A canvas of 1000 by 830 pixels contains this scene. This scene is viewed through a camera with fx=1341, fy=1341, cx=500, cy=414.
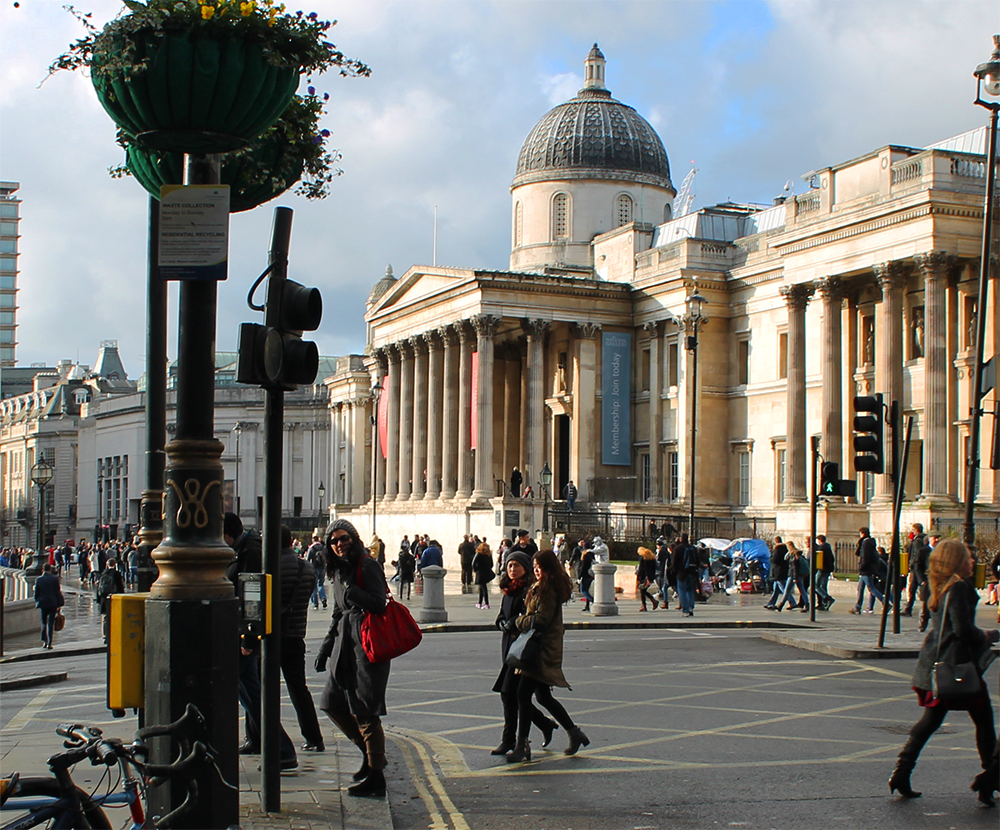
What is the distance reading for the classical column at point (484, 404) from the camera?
181 feet

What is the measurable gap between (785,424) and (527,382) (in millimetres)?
11712

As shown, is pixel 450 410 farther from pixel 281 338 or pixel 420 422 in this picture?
pixel 281 338

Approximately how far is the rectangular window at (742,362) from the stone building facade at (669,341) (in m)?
0.08

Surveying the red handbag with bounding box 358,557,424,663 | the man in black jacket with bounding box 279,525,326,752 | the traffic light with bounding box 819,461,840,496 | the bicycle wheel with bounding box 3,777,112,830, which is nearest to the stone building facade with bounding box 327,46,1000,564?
the traffic light with bounding box 819,461,840,496

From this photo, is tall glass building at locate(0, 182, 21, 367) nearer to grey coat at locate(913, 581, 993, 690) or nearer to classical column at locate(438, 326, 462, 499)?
classical column at locate(438, 326, 462, 499)

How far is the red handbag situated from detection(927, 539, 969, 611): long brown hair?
11.9ft

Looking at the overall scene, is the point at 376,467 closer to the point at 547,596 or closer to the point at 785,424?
the point at 785,424

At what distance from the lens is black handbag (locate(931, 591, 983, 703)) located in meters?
8.95

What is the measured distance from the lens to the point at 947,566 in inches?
368

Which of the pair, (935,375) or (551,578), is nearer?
(551,578)

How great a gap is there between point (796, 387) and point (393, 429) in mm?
26030

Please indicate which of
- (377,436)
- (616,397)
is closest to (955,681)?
(616,397)

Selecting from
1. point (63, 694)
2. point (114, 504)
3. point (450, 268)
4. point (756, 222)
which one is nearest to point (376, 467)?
point (450, 268)

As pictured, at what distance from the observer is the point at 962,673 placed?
898 cm
